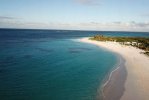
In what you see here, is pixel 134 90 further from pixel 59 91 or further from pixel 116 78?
pixel 59 91

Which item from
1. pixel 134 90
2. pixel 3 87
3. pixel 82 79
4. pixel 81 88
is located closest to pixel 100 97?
pixel 81 88

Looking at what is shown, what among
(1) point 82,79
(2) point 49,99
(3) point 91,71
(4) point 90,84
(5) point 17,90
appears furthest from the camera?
(3) point 91,71

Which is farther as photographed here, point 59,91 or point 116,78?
point 116,78

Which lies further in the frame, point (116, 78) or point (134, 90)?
point (116, 78)

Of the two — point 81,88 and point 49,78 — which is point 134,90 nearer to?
point 81,88

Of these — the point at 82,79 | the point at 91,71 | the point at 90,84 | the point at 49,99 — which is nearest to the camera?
the point at 49,99

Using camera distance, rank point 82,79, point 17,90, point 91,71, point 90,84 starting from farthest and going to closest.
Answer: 1. point 91,71
2. point 82,79
3. point 90,84
4. point 17,90

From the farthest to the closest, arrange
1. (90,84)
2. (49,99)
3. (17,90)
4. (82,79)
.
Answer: (82,79)
(90,84)
(17,90)
(49,99)

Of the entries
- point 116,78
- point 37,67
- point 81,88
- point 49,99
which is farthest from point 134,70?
point 49,99

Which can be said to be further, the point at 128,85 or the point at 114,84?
the point at 114,84
